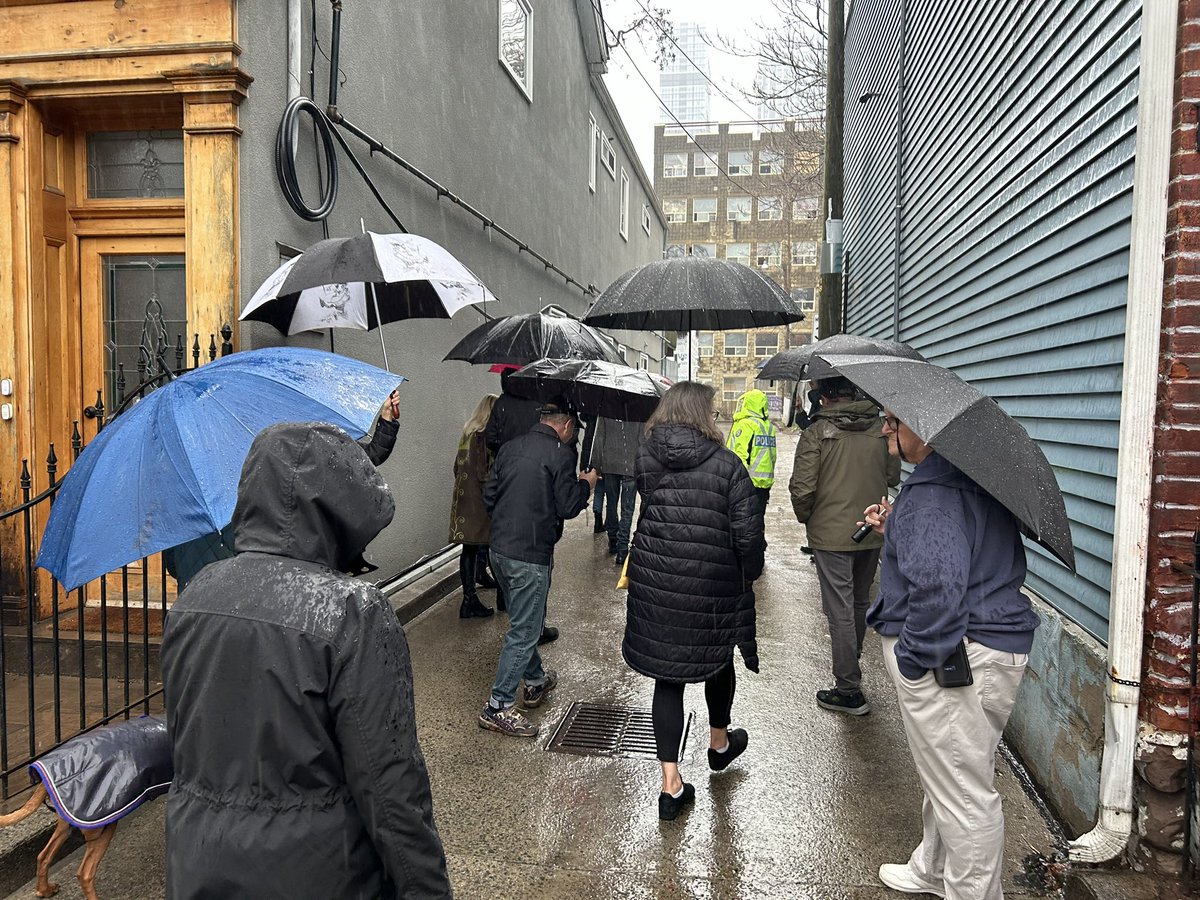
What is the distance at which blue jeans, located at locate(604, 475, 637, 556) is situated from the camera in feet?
28.9

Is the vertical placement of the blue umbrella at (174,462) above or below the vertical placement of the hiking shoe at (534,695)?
above

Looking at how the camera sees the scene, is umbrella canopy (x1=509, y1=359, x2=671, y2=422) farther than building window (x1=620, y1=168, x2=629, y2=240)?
No

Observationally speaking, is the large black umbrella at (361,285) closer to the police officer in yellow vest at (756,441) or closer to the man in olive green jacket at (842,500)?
the man in olive green jacket at (842,500)

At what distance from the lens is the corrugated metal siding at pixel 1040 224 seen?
11.9ft

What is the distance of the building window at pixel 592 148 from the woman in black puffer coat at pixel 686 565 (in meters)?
13.5

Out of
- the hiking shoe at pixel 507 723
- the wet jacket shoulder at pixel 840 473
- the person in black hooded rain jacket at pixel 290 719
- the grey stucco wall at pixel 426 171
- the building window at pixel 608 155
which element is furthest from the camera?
the building window at pixel 608 155

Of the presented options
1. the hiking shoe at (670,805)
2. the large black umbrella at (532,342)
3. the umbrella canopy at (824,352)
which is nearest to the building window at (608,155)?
the umbrella canopy at (824,352)

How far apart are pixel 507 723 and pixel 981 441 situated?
3.03 metres

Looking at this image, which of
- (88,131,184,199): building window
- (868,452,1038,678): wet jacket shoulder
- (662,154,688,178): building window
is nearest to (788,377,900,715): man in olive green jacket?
(868,452,1038,678): wet jacket shoulder

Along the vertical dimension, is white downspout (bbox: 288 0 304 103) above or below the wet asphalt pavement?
above

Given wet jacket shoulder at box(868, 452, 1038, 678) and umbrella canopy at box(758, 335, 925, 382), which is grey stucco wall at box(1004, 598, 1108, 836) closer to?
wet jacket shoulder at box(868, 452, 1038, 678)

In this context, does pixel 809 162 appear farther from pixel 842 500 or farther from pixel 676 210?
pixel 676 210

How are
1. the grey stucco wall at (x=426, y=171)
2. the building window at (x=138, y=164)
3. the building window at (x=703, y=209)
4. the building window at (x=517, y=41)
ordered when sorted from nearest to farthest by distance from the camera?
the grey stucco wall at (x=426, y=171)
the building window at (x=138, y=164)
the building window at (x=517, y=41)
the building window at (x=703, y=209)

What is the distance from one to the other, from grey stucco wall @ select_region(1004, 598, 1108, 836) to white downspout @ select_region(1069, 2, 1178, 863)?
16 centimetres
